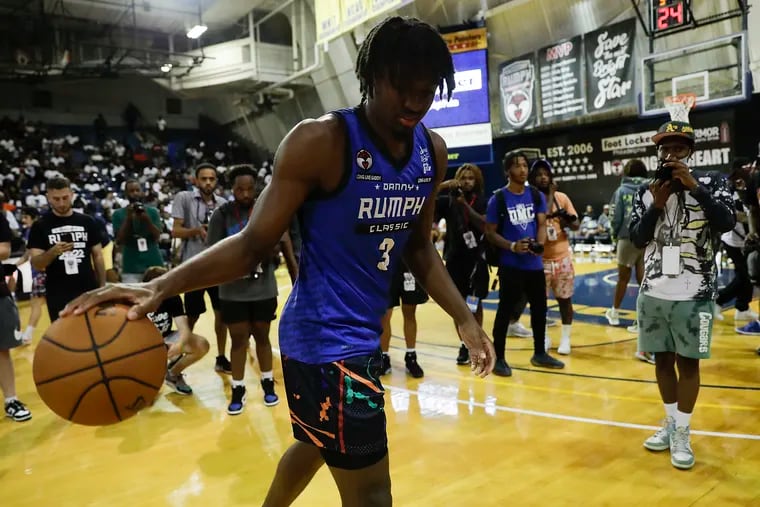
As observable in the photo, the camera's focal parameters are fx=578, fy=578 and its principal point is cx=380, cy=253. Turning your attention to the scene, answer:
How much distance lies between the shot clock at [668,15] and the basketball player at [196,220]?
9664 mm

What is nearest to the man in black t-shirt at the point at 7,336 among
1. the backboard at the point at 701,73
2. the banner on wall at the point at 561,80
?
the backboard at the point at 701,73

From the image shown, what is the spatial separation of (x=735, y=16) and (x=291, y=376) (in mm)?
12046

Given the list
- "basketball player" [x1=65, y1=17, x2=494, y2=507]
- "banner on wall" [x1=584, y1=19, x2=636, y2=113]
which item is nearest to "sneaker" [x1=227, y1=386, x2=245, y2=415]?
"basketball player" [x1=65, y1=17, x2=494, y2=507]

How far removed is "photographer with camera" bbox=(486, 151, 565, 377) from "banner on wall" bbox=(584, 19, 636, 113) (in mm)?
9090

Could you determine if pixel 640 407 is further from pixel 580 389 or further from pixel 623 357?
pixel 623 357

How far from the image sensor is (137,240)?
5.93 metres

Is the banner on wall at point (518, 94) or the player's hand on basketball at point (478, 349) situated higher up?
the banner on wall at point (518, 94)

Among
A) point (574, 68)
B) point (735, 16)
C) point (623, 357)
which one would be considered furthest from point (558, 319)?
point (574, 68)

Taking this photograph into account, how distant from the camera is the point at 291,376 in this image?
179cm

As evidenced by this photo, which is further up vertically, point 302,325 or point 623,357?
point 302,325

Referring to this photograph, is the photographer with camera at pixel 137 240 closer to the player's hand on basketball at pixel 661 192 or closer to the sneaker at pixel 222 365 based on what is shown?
the sneaker at pixel 222 365

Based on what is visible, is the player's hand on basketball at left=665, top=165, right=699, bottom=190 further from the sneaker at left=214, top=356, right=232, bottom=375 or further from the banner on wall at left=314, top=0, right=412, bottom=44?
the banner on wall at left=314, top=0, right=412, bottom=44

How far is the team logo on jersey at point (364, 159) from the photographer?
1696 mm

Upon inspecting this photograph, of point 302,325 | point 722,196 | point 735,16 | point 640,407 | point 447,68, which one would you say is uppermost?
point 735,16
